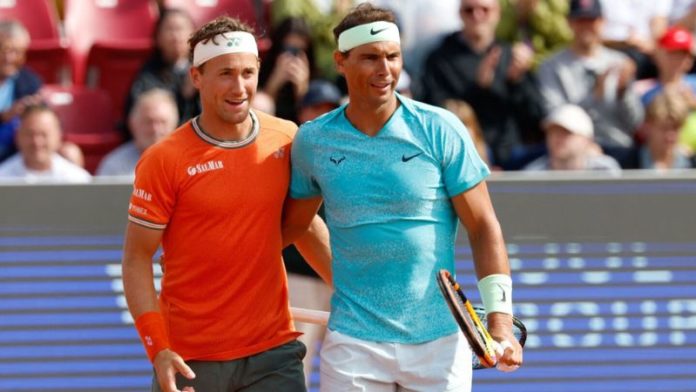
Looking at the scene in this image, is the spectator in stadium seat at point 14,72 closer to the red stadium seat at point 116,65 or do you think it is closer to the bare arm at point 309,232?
the red stadium seat at point 116,65

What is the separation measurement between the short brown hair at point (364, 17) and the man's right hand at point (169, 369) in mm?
1276

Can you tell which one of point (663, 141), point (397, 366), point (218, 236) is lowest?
point (663, 141)

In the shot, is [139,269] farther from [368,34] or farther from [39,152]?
[39,152]

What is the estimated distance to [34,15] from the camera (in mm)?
10000

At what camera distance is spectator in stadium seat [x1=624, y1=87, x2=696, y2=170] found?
8508mm

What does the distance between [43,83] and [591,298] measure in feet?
15.7

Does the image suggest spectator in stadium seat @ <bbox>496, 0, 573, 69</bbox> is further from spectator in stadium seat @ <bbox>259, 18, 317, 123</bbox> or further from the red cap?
spectator in stadium seat @ <bbox>259, 18, 317, 123</bbox>

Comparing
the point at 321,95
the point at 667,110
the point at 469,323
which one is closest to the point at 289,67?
the point at 321,95

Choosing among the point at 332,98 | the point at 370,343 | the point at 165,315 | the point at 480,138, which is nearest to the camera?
the point at 370,343

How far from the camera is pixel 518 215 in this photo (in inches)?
272

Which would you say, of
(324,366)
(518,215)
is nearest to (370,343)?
(324,366)

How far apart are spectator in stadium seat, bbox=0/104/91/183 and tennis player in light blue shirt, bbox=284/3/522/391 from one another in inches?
150

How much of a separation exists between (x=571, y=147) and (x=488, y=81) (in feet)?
4.01

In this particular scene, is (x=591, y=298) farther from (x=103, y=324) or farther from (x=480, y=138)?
(x=103, y=324)
